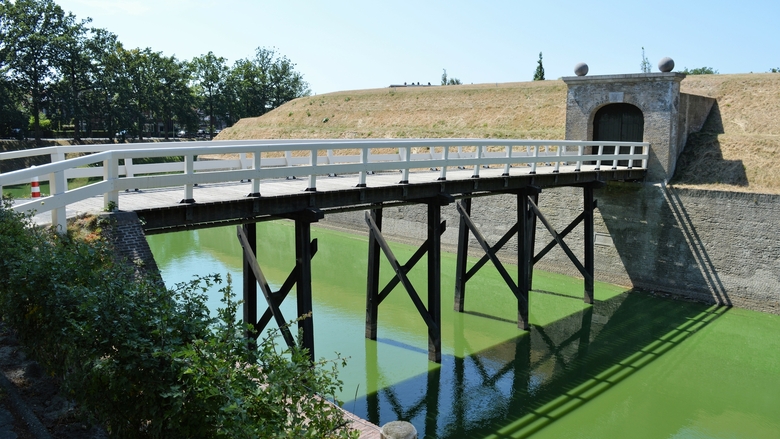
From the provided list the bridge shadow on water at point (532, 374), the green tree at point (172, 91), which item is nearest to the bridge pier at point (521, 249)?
the bridge shadow on water at point (532, 374)

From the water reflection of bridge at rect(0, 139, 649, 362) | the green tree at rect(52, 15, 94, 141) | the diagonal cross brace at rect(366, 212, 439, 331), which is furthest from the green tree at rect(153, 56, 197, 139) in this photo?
the diagonal cross brace at rect(366, 212, 439, 331)

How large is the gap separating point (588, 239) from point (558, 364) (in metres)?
5.30

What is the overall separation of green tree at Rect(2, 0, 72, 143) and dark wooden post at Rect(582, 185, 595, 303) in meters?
43.1

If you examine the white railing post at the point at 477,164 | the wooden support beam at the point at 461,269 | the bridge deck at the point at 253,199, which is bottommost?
the wooden support beam at the point at 461,269

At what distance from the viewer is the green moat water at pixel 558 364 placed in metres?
10.6

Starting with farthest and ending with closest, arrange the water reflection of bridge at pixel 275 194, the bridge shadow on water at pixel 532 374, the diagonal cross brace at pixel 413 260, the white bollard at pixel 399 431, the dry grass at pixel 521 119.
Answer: the dry grass at pixel 521 119
the diagonal cross brace at pixel 413 260
the bridge shadow on water at pixel 532 374
the water reflection of bridge at pixel 275 194
the white bollard at pixel 399 431

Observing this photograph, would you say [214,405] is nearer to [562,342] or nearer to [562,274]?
[562,342]

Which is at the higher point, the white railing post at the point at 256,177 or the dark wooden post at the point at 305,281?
the white railing post at the point at 256,177

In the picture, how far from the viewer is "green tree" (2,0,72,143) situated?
45531mm

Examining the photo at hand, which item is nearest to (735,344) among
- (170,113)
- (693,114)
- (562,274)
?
(562,274)

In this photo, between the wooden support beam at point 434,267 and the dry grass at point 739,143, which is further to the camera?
the dry grass at point 739,143

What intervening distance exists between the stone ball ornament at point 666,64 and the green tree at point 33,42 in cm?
4286

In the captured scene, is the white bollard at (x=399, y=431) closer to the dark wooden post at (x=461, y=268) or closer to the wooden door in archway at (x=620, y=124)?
→ the dark wooden post at (x=461, y=268)

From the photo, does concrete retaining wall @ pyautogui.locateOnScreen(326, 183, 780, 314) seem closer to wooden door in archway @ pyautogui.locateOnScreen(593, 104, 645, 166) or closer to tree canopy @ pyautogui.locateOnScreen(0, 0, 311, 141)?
wooden door in archway @ pyautogui.locateOnScreen(593, 104, 645, 166)
